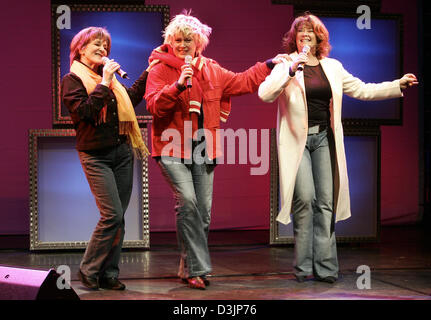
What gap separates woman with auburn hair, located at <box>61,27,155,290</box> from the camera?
3.52 m

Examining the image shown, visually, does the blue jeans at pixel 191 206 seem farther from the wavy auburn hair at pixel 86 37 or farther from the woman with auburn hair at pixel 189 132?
the wavy auburn hair at pixel 86 37

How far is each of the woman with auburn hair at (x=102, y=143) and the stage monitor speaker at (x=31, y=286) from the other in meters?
1.14

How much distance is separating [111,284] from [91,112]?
1017mm

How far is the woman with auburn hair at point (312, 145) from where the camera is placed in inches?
150

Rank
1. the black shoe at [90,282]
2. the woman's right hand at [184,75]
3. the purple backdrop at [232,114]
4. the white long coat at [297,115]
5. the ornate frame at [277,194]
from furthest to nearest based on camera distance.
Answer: the purple backdrop at [232,114] → the ornate frame at [277,194] → the white long coat at [297,115] → the black shoe at [90,282] → the woman's right hand at [184,75]

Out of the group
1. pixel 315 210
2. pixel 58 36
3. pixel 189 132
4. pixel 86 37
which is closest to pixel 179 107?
pixel 189 132

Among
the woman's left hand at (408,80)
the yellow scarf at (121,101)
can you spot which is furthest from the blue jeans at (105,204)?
the woman's left hand at (408,80)

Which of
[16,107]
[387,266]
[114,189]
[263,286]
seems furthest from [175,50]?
[16,107]

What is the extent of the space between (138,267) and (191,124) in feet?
4.28

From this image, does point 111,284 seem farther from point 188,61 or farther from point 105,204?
point 188,61

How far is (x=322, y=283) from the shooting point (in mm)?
3775

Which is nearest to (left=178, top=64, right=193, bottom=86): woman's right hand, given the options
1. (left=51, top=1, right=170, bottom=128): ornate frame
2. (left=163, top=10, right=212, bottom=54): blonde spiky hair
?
(left=163, top=10, right=212, bottom=54): blonde spiky hair

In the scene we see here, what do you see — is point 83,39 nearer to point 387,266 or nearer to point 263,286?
point 263,286

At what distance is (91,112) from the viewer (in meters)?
3.42
